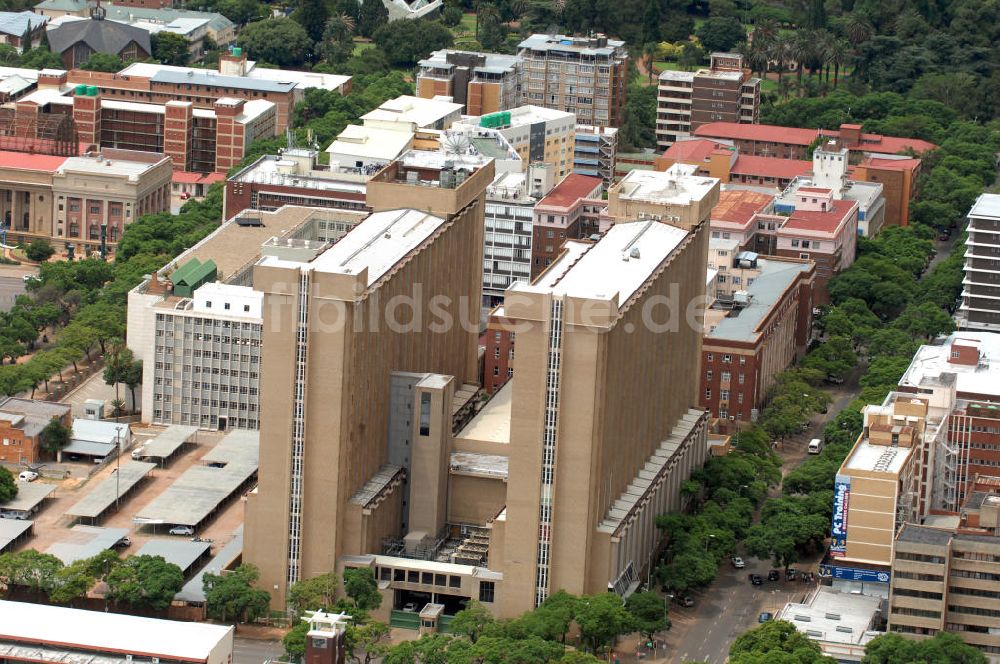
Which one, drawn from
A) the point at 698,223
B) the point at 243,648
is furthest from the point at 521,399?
the point at 698,223

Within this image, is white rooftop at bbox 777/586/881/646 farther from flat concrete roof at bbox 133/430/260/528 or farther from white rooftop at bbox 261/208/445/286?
flat concrete roof at bbox 133/430/260/528

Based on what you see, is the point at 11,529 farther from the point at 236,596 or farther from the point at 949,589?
the point at 949,589

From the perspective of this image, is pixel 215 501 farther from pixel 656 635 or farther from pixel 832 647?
pixel 832 647

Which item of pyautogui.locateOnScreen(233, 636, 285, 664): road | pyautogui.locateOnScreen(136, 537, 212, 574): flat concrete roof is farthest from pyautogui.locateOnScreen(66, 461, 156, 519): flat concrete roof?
pyautogui.locateOnScreen(233, 636, 285, 664): road

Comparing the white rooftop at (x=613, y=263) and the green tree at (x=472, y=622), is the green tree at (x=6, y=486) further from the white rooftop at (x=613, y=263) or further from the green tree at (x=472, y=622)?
the white rooftop at (x=613, y=263)

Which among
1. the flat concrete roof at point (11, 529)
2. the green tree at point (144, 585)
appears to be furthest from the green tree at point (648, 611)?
the flat concrete roof at point (11, 529)
